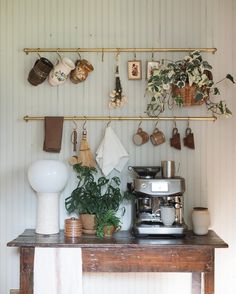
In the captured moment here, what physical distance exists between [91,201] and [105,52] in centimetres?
106

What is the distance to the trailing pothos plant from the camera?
246 cm

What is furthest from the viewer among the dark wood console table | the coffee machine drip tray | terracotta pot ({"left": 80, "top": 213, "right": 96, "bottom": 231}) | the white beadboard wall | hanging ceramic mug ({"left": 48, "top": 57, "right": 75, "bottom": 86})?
the white beadboard wall

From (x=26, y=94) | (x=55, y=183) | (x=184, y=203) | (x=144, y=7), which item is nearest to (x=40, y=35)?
(x=26, y=94)

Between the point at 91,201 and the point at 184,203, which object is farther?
the point at 184,203

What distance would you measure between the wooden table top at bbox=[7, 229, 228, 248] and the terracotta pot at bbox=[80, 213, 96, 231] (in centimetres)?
6

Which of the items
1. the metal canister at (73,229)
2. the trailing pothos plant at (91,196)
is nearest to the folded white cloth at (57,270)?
the metal canister at (73,229)

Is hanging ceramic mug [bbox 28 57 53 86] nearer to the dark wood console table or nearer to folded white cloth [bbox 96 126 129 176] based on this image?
folded white cloth [bbox 96 126 129 176]

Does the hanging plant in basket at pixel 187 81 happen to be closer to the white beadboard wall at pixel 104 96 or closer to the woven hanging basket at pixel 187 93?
the woven hanging basket at pixel 187 93

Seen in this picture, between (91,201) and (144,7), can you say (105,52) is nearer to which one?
(144,7)

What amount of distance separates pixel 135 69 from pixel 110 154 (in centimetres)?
63

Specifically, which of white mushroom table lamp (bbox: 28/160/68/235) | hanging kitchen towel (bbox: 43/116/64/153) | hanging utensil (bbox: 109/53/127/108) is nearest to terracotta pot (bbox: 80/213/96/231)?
white mushroom table lamp (bbox: 28/160/68/235)

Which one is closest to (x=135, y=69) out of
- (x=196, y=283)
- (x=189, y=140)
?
(x=189, y=140)

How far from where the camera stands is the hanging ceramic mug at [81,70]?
8.53ft

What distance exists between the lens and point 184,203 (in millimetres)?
2660
